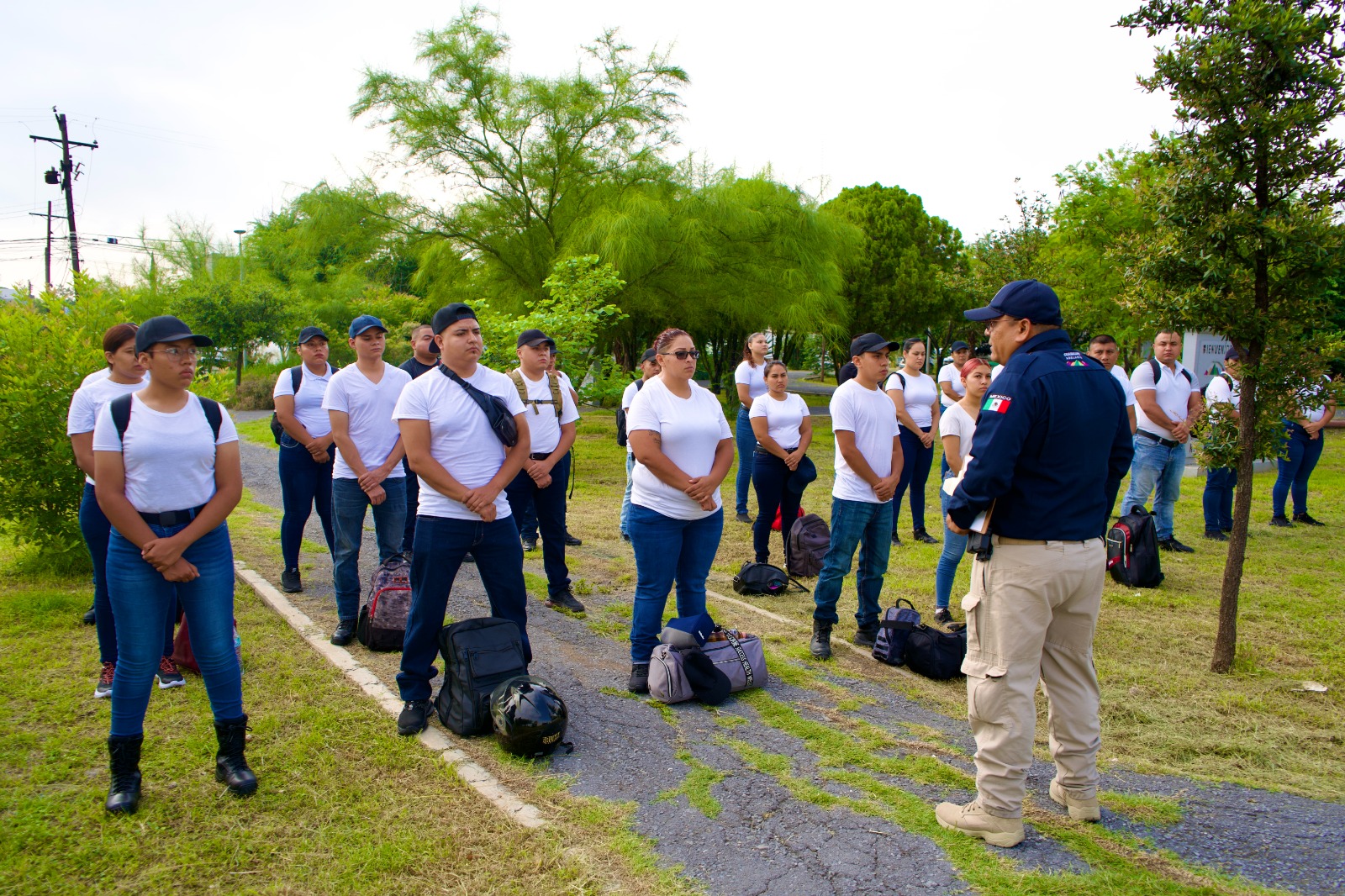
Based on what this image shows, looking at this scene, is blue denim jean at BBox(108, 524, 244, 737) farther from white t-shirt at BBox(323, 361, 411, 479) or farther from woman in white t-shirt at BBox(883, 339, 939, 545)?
woman in white t-shirt at BBox(883, 339, 939, 545)

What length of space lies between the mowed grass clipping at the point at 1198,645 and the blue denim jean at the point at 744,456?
0.38 meters

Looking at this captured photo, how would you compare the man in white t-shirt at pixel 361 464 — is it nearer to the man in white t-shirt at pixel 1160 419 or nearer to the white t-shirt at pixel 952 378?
the man in white t-shirt at pixel 1160 419

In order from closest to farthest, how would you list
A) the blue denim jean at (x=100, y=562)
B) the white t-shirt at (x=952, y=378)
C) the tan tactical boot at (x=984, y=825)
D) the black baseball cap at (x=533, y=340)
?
the tan tactical boot at (x=984, y=825)
the blue denim jean at (x=100, y=562)
the black baseball cap at (x=533, y=340)
the white t-shirt at (x=952, y=378)

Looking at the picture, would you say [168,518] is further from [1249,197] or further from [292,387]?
[1249,197]

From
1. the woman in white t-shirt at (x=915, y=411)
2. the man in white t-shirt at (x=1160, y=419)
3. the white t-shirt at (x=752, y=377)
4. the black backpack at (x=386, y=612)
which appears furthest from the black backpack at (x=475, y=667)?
the man in white t-shirt at (x=1160, y=419)

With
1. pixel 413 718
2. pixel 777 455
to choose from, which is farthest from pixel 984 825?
pixel 777 455

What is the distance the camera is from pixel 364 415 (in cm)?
572

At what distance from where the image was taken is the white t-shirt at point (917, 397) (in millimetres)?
8805

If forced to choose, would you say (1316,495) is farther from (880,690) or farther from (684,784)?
(684,784)

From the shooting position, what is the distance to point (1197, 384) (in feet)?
45.6

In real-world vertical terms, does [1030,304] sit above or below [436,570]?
above

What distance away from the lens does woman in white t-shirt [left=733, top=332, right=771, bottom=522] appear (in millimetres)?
8914

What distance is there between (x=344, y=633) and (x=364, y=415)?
57.4 inches

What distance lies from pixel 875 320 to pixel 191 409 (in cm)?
3491
